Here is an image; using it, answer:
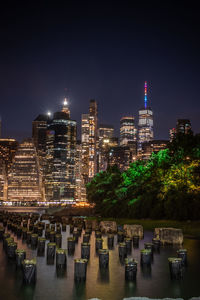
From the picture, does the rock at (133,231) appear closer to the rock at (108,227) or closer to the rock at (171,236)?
the rock at (171,236)

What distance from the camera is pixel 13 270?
16391 millimetres

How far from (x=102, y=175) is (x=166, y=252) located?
61.2 meters

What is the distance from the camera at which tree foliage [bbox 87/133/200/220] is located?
42469 millimetres

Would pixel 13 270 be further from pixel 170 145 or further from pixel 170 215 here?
pixel 170 145

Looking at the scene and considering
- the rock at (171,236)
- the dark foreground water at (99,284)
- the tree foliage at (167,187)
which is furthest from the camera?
the tree foliage at (167,187)

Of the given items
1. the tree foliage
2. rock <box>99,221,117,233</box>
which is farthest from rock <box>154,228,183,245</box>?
the tree foliage

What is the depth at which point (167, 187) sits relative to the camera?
43.9 meters

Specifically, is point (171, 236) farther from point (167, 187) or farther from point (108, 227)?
point (167, 187)

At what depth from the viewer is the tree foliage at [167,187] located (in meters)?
42.5

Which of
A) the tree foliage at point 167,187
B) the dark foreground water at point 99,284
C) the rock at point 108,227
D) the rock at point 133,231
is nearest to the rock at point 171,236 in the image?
the rock at point 133,231

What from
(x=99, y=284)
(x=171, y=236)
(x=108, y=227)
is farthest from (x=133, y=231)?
(x=99, y=284)

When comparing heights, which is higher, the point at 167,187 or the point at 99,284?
the point at 167,187

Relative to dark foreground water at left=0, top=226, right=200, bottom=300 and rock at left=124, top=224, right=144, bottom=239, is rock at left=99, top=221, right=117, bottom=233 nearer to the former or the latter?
rock at left=124, top=224, right=144, bottom=239

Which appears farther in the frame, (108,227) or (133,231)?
(108,227)
